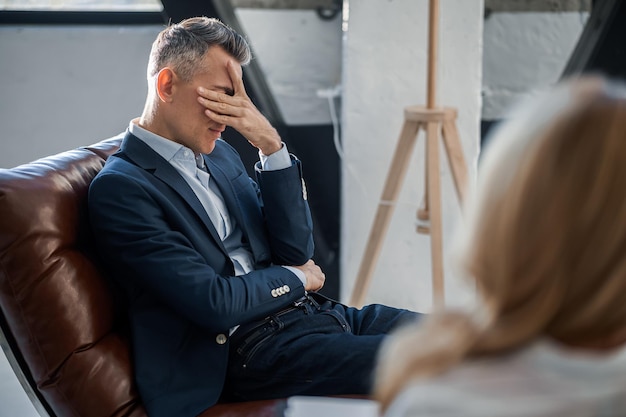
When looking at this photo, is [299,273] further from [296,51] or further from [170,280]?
[296,51]

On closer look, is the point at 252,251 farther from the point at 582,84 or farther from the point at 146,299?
the point at 582,84

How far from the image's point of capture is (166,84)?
87.0 inches

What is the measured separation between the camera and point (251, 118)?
228cm

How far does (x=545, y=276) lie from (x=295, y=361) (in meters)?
1.26

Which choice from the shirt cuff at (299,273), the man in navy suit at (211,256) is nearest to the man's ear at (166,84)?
the man in navy suit at (211,256)

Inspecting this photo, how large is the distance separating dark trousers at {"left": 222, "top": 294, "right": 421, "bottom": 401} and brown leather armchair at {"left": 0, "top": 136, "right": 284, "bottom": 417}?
0.26 feet

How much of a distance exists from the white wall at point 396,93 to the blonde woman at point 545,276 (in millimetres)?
2573

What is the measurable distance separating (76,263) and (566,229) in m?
1.33

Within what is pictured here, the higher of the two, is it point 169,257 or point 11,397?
point 169,257

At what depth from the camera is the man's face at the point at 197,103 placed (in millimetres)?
2219

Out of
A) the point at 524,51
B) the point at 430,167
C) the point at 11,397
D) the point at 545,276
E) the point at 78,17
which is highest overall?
the point at 545,276

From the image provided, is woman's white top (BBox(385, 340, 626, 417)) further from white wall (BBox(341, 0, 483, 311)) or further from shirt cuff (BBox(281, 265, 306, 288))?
white wall (BBox(341, 0, 483, 311))

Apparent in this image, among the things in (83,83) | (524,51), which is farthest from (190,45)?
(524,51)

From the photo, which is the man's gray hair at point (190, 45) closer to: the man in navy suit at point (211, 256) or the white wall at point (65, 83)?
the man in navy suit at point (211, 256)
